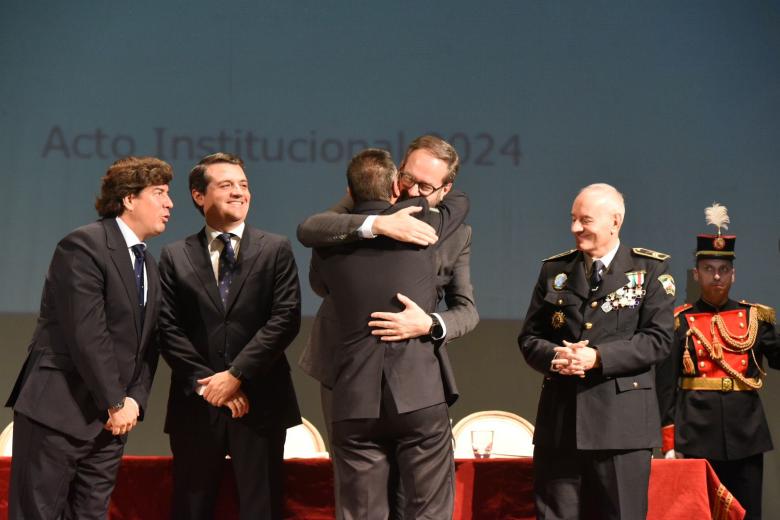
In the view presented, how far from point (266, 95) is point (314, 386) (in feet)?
5.82

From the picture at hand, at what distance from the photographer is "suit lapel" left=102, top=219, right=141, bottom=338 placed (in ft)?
9.64

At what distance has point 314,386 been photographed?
5.39 meters

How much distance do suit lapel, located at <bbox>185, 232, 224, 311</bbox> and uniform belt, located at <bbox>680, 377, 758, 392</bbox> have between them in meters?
2.48

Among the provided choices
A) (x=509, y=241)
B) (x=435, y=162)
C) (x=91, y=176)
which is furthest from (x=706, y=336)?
(x=91, y=176)

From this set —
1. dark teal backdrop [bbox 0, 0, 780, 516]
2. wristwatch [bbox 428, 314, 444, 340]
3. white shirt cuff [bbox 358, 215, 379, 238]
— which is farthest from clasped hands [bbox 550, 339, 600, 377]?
dark teal backdrop [bbox 0, 0, 780, 516]

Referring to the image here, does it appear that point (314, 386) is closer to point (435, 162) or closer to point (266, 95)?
point (266, 95)

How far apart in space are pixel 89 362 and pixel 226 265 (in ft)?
2.18

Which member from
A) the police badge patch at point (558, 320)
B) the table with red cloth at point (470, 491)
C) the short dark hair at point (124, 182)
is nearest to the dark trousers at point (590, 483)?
the table with red cloth at point (470, 491)

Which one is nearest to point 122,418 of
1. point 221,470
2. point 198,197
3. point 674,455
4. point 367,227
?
point 221,470

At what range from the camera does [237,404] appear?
3090 mm

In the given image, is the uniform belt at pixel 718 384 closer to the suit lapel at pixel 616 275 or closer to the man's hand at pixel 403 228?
the suit lapel at pixel 616 275

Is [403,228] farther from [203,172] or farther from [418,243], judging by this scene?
[203,172]

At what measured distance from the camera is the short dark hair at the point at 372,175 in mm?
2717

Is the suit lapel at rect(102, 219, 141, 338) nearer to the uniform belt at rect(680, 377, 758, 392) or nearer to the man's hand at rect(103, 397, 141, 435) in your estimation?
the man's hand at rect(103, 397, 141, 435)
